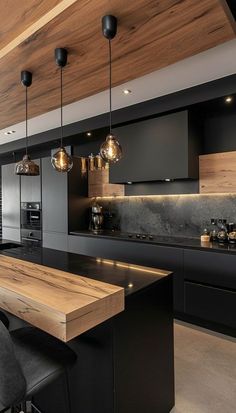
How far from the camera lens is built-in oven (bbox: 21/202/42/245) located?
5.11 meters

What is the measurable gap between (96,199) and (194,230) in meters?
1.96

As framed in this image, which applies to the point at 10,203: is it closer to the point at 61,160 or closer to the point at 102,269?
the point at 61,160

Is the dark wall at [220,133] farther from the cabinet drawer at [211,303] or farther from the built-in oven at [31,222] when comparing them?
the built-in oven at [31,222]

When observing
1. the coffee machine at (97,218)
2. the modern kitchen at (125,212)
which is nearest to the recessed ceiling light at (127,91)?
the modern kitchen at (125,212)

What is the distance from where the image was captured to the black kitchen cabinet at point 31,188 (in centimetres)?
505

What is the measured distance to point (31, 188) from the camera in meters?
5.20

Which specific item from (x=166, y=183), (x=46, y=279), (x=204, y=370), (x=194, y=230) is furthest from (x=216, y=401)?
(x=166, y=183)

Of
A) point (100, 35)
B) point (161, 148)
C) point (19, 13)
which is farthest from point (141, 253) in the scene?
point (19, 13)

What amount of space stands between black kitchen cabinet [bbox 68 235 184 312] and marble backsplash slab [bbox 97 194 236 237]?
65cm

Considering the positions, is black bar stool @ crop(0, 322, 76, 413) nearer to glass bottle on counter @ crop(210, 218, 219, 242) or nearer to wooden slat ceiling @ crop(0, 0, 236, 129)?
wooden slat ceiling @ crop(0, 0, 236, 129)

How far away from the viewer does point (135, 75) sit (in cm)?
234

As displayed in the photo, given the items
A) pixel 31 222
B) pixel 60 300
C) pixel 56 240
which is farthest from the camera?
pixel 31 222

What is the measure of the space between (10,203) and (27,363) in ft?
16.3

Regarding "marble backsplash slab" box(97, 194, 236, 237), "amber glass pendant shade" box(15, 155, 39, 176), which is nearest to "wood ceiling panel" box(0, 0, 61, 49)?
"amber glass pendant shade" box(15, 155, 39, 176)
